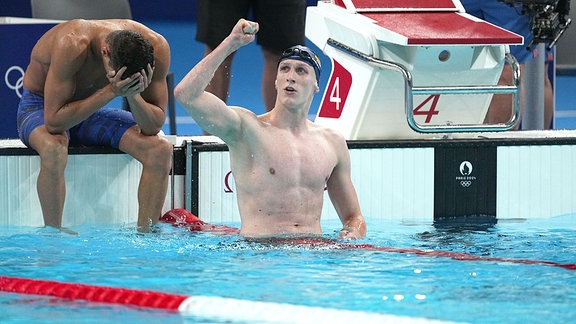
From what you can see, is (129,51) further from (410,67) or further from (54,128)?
(410,67)

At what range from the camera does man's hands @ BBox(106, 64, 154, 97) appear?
4.64 metres

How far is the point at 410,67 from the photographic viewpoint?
578 centimetres

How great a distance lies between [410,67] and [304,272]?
2096 millimetres

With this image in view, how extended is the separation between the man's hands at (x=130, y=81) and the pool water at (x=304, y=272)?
2.08ft

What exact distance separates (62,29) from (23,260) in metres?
1.10

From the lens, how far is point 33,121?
4988mm

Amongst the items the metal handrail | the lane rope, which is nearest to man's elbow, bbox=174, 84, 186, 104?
the lane rope

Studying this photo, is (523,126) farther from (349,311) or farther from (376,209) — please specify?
(349,311)

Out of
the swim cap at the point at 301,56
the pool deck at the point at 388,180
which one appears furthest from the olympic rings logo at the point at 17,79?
the swim cap at the point at 301,56

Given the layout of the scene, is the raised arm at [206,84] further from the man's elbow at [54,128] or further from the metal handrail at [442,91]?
the metal handrail at [442,91]

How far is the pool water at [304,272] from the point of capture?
339 centimetres

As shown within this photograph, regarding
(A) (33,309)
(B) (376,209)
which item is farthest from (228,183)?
(A) (33,309)

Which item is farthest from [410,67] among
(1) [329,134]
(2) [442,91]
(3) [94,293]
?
(3) [94,293]

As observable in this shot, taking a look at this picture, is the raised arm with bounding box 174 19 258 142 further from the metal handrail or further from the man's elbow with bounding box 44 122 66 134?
the metal handrail
